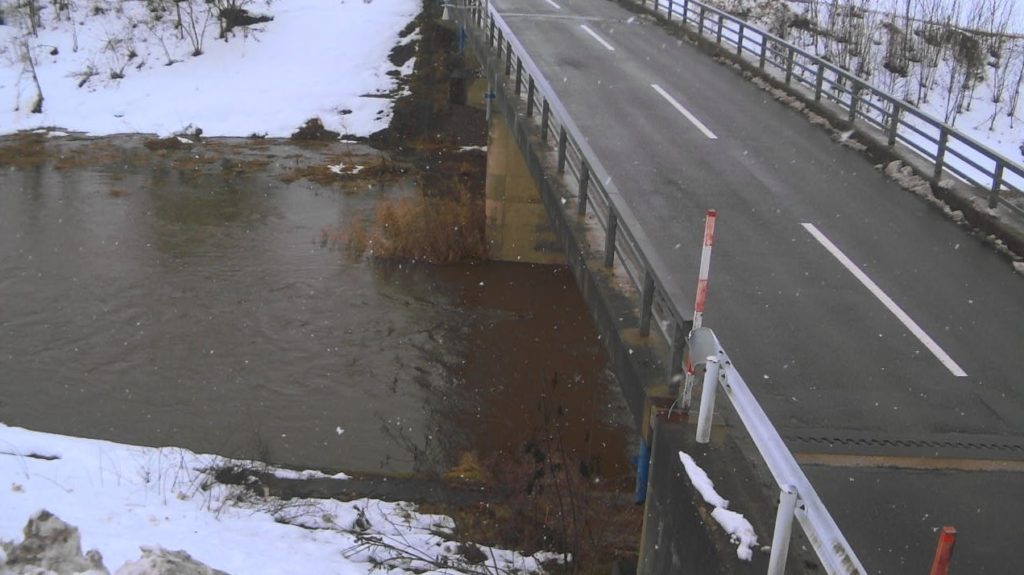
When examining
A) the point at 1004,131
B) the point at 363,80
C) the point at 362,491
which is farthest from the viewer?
the point at 363,80

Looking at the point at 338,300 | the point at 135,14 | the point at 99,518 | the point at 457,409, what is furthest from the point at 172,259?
the point at 135,14

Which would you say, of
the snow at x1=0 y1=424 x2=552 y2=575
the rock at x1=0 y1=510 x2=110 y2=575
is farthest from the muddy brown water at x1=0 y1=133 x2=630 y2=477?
the rock at x1=0 y1=510 x2=110 y2=575

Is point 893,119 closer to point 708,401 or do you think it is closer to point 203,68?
point 708,401

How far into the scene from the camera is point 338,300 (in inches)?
766

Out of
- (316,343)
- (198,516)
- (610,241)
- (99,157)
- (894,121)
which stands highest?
(894,121)

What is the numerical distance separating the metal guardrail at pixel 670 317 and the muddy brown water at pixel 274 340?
10.1 feet

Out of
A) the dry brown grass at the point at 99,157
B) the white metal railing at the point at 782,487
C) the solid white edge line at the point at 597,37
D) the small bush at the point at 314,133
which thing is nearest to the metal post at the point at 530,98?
the solid white edge line at the point at 597,37

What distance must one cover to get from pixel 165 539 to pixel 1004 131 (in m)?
28.8

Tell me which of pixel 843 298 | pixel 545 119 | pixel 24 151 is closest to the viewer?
pixel 843 298

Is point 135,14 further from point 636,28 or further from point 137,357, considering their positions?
point 137,357

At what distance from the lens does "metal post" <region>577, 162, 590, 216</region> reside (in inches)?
428

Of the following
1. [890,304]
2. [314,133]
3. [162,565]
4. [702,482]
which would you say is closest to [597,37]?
[314,133]

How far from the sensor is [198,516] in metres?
10.3

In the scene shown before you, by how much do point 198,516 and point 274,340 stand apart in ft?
24.4
